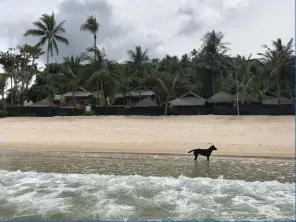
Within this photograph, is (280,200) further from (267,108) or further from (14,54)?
(14,54)

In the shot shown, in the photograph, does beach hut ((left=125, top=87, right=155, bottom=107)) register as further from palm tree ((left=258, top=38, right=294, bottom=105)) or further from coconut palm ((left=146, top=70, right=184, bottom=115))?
palm tree ((left=258, top=38, right=294, bottom=105))

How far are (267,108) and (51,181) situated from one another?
2515 cm

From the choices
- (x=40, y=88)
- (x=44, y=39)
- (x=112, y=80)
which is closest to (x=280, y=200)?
(x=112, y=80)

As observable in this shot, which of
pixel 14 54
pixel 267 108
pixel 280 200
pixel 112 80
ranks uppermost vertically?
pixel 14 54

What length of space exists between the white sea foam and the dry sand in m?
6.53

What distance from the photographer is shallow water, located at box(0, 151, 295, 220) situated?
25.5ft

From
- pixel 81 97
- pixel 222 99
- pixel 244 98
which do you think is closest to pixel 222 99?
pixel 222 99

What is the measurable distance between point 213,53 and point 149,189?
42.9 metres

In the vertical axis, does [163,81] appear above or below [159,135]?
above

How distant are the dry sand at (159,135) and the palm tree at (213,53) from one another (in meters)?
22.8

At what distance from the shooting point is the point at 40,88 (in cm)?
5591

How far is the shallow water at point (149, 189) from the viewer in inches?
306

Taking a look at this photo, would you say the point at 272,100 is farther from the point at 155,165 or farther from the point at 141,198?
the point at 141,198

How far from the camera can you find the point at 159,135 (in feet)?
72.0
